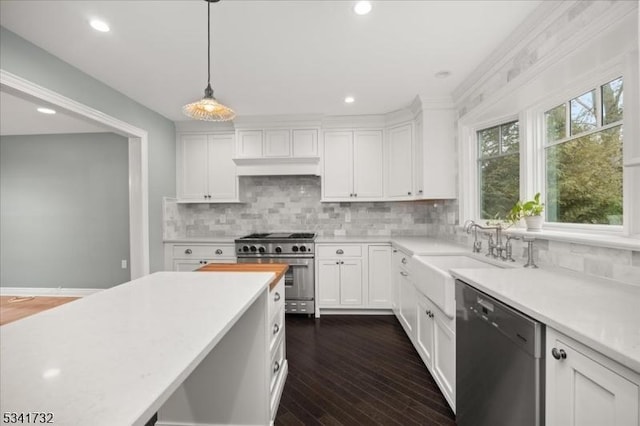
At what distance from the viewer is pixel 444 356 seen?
1.75 m

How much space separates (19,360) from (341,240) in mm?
2891

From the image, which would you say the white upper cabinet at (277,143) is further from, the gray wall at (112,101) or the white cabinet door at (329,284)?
the white cabinet door at (329,284)

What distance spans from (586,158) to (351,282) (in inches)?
93.5

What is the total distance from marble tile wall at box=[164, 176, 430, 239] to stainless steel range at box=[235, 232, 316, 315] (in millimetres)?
670

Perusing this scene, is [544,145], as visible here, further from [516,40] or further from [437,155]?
[437,155]

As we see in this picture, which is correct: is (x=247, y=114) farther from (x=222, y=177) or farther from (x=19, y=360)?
(x=19, y=360)

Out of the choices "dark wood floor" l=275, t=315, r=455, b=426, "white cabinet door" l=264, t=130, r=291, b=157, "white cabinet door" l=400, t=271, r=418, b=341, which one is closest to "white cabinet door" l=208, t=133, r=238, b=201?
"white cabinet door" l=264, t=130, r=291, b=157

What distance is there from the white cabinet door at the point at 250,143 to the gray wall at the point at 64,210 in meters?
2.09

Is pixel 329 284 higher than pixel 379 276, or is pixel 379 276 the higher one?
pixel 379 276

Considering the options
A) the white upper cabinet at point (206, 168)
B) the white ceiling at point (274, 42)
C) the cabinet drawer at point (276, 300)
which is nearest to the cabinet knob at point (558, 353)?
the cabinet drawer at point (276, 300)

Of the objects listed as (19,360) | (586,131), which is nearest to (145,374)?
(19,360)

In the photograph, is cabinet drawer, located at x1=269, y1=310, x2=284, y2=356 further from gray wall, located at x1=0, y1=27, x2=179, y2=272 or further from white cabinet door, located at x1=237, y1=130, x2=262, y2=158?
white cabinet door, located at x1=237, y1=130, x2=262, y2=158

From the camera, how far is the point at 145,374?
546mm

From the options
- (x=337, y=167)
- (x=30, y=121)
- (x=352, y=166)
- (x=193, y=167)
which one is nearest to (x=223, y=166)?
(x=193, y=167)
